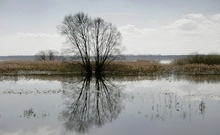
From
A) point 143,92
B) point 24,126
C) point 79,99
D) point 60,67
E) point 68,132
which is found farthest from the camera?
point 60,67

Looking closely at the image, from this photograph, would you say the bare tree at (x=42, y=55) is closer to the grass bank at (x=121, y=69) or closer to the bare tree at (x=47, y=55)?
the bare tree at (x=47, y=55)

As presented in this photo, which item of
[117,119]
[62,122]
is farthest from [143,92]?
[62,122]

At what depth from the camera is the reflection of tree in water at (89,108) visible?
12180 mm

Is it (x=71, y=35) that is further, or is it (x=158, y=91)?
(x=71, y=35)

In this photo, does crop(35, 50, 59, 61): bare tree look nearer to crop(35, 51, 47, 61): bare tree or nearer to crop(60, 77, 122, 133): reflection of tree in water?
crop(35, 51, 47, 61): bare tree

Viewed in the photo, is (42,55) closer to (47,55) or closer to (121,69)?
(47,55)

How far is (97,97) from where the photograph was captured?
18516 mm

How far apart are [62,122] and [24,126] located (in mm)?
1535

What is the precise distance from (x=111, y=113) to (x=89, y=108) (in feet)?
5.69

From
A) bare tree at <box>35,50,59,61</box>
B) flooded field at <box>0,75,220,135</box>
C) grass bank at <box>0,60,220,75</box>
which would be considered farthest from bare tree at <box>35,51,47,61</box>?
flooded field at <box>0,75,220,135</box>

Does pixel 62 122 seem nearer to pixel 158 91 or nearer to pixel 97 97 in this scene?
pixel 97 97

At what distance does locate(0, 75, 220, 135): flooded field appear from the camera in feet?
36.0

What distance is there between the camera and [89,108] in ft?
50.1

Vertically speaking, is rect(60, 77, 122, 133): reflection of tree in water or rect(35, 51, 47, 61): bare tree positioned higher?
rect(35, 51, 47, 61): bare tree
